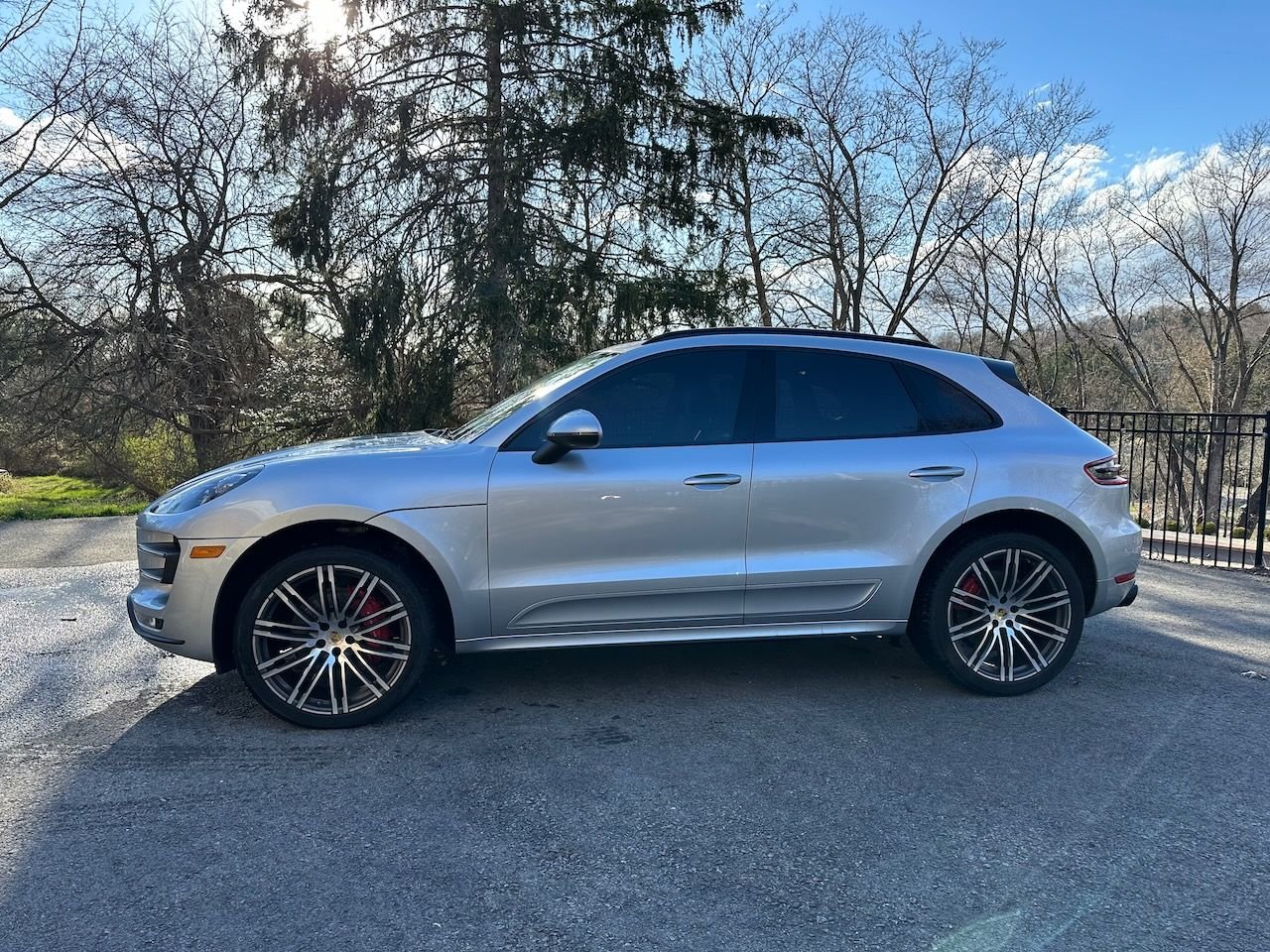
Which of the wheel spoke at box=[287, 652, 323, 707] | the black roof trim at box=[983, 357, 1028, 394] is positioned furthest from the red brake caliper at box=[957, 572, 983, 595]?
the wheel spoke at box=[287, 652, 323, 707]

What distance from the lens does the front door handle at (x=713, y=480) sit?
3992 millimetres

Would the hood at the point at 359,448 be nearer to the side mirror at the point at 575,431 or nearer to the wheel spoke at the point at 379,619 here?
the side mirror at the point at 575,431

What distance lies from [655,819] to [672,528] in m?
1.34

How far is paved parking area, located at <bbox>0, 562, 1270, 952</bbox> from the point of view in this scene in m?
2.48

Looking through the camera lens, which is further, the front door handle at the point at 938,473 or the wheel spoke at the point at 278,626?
the front door handle at the point at 938,473

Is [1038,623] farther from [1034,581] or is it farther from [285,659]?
[285,659]

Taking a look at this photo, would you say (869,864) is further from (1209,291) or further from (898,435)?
(1209,291)

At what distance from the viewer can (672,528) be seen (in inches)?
157

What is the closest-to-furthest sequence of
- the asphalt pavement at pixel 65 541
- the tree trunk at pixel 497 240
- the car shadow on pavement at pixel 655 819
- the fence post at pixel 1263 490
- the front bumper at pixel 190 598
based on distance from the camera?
1. the car shadow on pavement at pixel 655 819
2. the front bumper at pixel 190 598
3. the fence post at pixel 1263 490
4. the asphalt pavement at pixel 65 541
5. the tree trunk at pixel 497 240

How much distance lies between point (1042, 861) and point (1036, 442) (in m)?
2.20

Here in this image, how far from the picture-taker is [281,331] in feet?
49.2

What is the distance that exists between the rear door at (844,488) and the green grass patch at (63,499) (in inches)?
439

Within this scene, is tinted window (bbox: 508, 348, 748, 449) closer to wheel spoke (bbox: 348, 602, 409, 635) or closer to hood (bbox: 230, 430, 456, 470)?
hood (bbox: 230, 430, 456, 470)

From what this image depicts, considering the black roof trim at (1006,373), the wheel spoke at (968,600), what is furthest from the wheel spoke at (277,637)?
the black roof trim at (1006,373)
